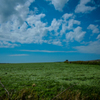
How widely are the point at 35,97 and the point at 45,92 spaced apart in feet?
0.56

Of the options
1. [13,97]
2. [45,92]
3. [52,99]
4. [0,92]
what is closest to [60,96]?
[52,99]

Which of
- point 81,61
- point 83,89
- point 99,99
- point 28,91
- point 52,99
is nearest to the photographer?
point 52,99

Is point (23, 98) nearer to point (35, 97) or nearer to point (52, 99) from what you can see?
point (35, 97)

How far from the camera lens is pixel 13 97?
1.18m

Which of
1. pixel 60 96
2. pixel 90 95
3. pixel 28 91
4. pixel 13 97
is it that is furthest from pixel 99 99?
pixel 13 97

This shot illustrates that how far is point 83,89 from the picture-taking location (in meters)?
1.40

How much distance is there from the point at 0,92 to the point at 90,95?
129 centimetres

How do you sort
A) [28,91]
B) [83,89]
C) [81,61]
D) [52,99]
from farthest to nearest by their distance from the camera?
1. [81,61]
2. [83,89]
3. [28,91]
4. [52,99]

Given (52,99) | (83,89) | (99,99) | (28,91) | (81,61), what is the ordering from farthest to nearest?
(81,61) < (83,89) < (28,91) < (99,99) < (52,99)

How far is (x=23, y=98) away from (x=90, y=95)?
0.93 meters

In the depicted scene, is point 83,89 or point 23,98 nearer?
point 23,98

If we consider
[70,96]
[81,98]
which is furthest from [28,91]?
[81,98]

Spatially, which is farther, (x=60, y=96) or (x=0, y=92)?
(x=0, y=92)

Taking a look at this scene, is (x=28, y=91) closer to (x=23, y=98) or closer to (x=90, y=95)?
(x=23, y=98)
